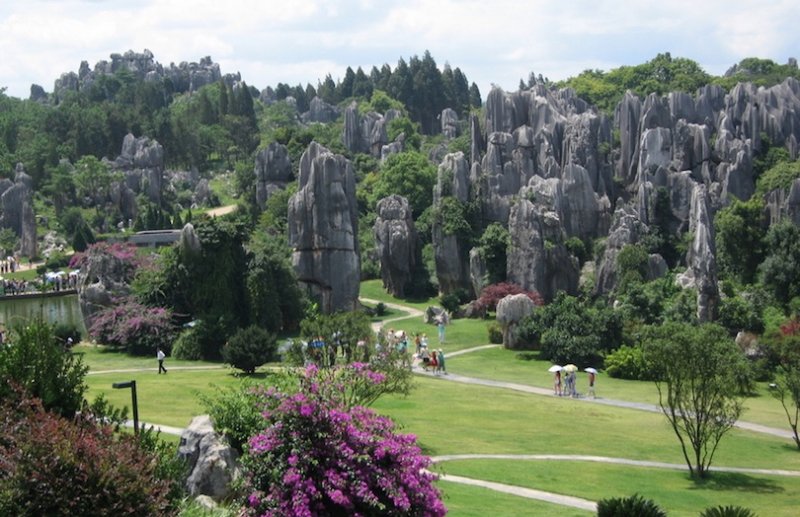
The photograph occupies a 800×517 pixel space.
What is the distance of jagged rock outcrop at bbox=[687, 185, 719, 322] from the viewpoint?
181ft

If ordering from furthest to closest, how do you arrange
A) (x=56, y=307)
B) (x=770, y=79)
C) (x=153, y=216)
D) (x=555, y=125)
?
(x=770, y=79) < (x=153, y=216) < (x=555, y=125) < (x=56, y=307)

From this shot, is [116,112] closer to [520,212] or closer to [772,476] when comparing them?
[520,212]

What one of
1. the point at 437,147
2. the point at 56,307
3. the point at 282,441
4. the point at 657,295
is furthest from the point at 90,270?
the point at 437,147

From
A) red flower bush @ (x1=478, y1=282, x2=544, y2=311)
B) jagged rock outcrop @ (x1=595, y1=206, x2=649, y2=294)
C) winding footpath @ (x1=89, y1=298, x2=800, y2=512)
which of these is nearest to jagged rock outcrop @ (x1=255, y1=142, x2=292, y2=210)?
red flower bush @ (x1=478, y1=282, x2=544, y2=311)

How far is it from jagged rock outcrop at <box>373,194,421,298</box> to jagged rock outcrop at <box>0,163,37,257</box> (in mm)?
40980

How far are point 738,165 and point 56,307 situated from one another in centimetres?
4950

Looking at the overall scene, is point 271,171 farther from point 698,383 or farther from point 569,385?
point 698,383

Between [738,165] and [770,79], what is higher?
[770,79]

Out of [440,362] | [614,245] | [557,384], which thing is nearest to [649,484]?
[557,384]

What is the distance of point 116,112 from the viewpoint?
128 meters

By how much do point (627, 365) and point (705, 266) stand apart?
8151 mm

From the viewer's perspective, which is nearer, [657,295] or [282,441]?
[282,441]

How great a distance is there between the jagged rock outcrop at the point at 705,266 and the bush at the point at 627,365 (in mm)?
5884

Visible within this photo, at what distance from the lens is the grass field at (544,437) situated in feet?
94.9
